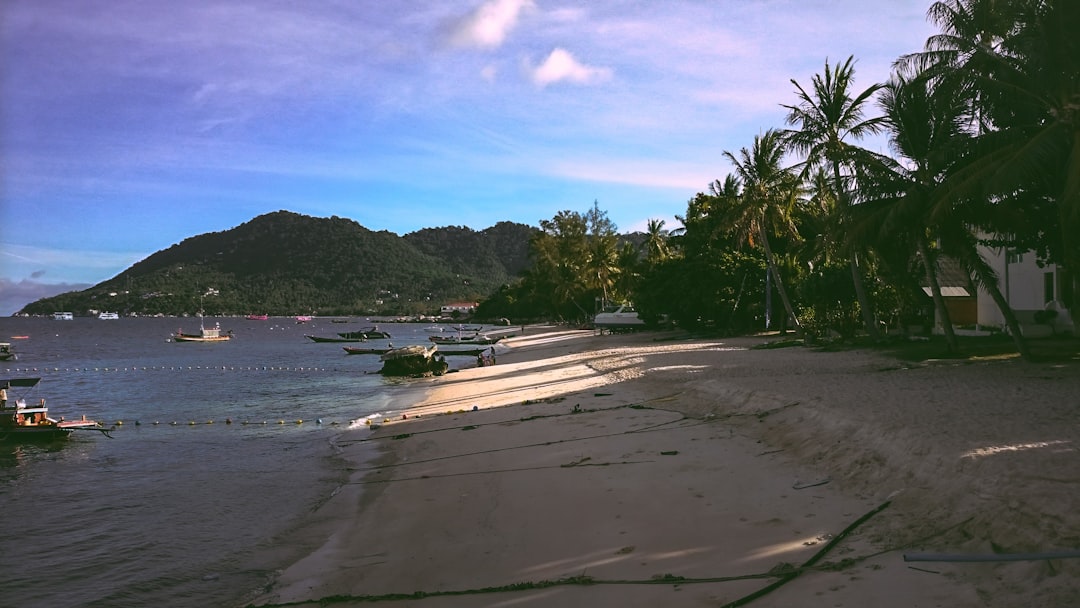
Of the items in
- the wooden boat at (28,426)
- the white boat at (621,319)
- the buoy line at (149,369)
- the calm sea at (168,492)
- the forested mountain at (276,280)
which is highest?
the forested mountain at (276,280)

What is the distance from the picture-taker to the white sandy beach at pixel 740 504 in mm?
5227

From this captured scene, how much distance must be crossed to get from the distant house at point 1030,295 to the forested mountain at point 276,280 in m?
155

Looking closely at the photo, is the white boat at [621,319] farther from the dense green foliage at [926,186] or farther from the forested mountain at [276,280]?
the forested mountain at [276,280]

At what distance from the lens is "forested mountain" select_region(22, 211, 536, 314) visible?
179875 mm

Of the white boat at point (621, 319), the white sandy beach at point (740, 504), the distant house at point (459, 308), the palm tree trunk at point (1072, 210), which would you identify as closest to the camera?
the white sandy beach at point (740, 504)

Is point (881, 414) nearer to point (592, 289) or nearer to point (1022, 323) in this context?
point (1022, 323)

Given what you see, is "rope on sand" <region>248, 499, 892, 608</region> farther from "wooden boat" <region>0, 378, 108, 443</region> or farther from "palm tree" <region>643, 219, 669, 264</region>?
"palm tree" <region>643, 219, 669, 264</region>

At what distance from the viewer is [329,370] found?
3909 centimetres

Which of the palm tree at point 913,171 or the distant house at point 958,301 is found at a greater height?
the palm tree at point 913,171

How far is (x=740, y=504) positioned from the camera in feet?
23.8

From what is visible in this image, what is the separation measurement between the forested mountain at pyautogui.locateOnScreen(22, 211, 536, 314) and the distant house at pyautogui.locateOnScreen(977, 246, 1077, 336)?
155 meters

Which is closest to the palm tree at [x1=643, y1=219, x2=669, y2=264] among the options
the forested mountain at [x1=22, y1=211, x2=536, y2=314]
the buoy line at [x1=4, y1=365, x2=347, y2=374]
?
the buoy line at [x1=4, y1=365, x2=347, y2=374]

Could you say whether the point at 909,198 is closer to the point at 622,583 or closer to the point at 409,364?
the point at 622,583

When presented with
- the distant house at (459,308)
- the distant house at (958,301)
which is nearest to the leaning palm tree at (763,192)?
the distant house at (958,301)
